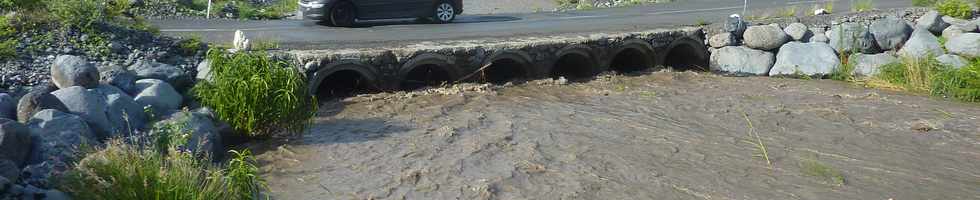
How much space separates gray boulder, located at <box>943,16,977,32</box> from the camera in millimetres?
16219

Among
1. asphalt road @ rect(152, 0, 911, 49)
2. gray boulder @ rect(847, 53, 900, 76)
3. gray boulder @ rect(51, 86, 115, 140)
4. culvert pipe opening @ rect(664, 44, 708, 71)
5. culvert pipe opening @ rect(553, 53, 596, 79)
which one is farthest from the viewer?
culvert pipe opening @ rect(664, 44, 708, 71)

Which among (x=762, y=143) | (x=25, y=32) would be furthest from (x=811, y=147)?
(x=25, y=32)

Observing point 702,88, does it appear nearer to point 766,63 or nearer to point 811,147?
point 766,63

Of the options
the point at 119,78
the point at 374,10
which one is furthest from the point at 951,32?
the point at 119,78

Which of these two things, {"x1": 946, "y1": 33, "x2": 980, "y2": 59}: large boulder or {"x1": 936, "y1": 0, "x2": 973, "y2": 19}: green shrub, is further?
{"x1": 936, "y1": 0, "x2": 973, "y2": 19}: green shrub

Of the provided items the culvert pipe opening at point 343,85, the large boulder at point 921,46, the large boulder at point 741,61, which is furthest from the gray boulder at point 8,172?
the large boulder at point 921,46

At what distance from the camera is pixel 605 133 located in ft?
34.1

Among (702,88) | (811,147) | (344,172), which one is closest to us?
(344,172)

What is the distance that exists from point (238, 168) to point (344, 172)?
219cm

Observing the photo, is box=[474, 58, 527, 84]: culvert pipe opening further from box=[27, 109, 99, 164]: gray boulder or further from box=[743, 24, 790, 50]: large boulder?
box=[27, 109, 99, 164]: gray boulder

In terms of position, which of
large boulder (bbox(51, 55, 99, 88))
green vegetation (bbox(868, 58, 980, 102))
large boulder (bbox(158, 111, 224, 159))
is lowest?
green vegetation (bbox(868, 58, 980, 102))

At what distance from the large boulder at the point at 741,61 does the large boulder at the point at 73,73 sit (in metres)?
9.76

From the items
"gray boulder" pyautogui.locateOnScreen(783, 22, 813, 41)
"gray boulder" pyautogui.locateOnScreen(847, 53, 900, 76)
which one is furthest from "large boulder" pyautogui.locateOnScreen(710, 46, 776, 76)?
"gray boulder" pyautogui.locateOnScreen(847, 53, 900, 76)

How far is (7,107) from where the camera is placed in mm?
8078
